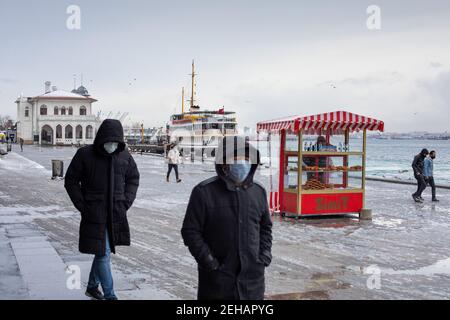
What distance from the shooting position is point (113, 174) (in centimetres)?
576

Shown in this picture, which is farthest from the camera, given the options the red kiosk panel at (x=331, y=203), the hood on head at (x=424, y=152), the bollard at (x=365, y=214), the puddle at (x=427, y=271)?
the hood on head at (x=424, y=152)

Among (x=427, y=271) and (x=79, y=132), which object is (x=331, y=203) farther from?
(x=79, y=132)

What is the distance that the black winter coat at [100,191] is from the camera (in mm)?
5664

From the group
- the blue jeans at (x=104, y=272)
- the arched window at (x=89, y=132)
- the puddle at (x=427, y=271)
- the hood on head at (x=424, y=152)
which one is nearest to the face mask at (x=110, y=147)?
the blue jeans at (x=104, y=272)

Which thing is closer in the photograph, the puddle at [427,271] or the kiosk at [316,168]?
the puddle at [427,271]

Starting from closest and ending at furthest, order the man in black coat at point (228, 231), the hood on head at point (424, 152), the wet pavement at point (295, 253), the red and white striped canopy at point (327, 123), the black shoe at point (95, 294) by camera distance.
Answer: the man in black coat at point (228, 231), the black shoe at point (95, 294), the wet pavement at point (295, 253), the red and white striped canopy at point (327, 123), the hood on head at point (424, 152)

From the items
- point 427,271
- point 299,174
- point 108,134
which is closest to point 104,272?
point 108,134

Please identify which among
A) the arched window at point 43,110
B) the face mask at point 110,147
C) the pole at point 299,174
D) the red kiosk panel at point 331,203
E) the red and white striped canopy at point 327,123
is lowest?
the red kiosk panel at point 331,203

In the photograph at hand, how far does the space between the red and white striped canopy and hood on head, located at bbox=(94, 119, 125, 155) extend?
7399 millimetres

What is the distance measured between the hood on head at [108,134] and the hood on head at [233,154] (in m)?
1.85

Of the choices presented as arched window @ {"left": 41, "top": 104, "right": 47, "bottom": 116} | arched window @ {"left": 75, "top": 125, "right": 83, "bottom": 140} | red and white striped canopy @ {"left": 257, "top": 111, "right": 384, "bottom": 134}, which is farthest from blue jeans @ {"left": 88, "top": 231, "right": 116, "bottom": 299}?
arched window @ {"left": 41, "top": 104, "right": 47, "bottom": 116}

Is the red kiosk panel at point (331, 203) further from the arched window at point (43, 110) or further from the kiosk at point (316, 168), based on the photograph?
the arched window at point (43, 110)

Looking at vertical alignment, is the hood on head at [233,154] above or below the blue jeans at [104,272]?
above

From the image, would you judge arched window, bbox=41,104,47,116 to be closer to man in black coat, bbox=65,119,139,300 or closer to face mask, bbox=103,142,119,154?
man in black coat, bbox=65,119,139,300
